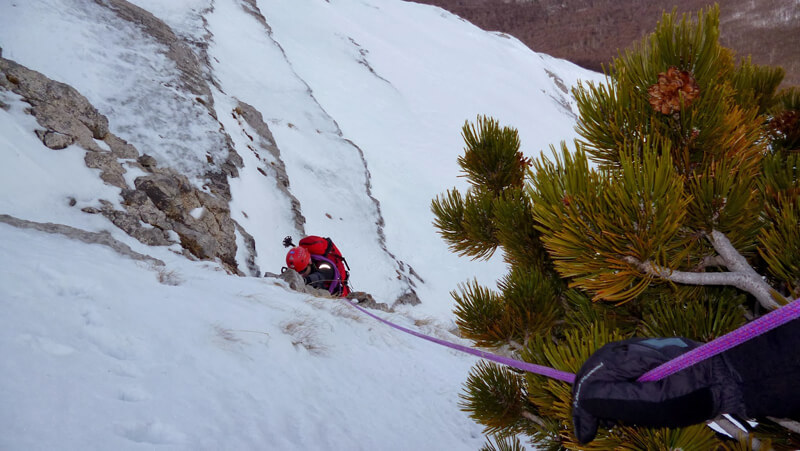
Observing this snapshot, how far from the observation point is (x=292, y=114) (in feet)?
51.7

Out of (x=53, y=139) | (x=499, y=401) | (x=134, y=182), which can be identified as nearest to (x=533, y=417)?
(x=499, y=401)

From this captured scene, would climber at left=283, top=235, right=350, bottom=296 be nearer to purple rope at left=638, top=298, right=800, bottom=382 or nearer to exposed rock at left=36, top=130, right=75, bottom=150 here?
exposed rock at left=36, top=130, right=75, bottom=150

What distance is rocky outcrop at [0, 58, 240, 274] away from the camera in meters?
6.54

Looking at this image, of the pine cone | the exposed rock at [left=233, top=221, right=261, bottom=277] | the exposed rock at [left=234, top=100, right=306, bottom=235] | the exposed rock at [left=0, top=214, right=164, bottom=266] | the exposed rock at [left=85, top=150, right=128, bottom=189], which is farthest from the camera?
the exposed rock at [left=234, top=100, right=306, bottom=235]

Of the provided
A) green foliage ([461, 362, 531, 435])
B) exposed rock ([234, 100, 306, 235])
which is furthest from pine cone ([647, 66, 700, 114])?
exposed rock ([234, 100, 306, 235])

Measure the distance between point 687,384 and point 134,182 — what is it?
819 centimetres

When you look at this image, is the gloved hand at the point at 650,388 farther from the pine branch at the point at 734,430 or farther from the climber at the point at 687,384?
the pine branch at the point at 734,430

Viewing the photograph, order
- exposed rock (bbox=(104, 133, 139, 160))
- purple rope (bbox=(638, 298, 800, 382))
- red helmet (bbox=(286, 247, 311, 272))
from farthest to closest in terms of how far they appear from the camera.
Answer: exposed rock (bbox=(104, 133, 139, 160))
red helmet (bbox=(286, 247, 311, 272))
purple rope (bbox=(638, 298, 800, 382))

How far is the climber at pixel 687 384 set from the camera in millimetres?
944

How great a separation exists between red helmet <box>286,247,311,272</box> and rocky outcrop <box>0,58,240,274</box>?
0.95 m

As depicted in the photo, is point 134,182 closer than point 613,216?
No

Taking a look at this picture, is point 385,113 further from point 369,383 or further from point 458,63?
point 369,383

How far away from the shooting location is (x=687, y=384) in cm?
104

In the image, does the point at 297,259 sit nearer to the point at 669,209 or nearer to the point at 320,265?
the point at 320,265
